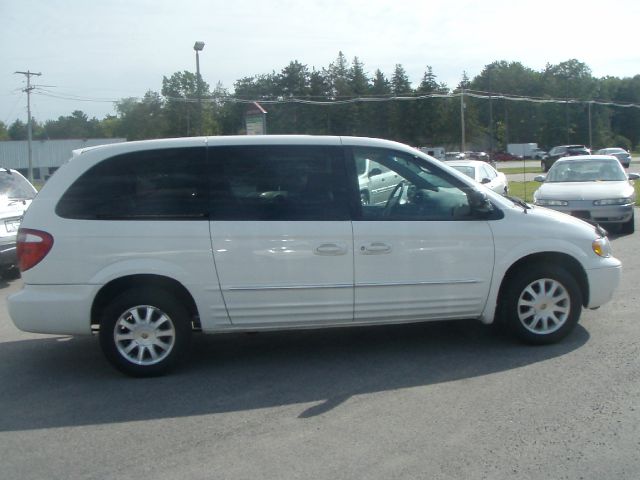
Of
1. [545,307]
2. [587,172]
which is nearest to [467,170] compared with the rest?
[587,172]

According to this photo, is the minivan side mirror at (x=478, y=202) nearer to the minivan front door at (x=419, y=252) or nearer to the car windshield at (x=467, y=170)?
the minivan front door at (x=419, y=252)

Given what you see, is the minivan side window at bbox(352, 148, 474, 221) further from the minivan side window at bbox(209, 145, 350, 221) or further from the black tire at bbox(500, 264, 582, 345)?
the black tire at bbox(500, 264, 582, 345)

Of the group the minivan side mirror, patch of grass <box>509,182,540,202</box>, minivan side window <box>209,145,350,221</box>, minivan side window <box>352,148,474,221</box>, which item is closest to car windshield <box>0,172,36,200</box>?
minivan side window <box>209,145,350,221</box>

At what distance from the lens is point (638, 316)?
293 inches

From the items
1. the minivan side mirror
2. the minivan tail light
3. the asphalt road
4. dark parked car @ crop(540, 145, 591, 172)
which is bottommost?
the asphalt road

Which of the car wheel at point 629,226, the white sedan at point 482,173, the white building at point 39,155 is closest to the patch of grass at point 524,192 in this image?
the white sedan at point 482,173

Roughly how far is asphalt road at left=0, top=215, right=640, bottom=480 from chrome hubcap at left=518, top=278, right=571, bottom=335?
21cm

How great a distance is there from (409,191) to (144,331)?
2.60 meters

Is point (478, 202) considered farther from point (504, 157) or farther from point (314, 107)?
point (504, 157)

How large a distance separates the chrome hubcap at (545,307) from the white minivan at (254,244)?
0.19 feet

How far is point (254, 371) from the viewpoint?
6.18 metres

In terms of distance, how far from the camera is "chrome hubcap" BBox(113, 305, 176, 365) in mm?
5953

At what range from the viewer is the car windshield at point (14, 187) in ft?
37.3

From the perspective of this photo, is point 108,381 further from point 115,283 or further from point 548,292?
point 548,292
